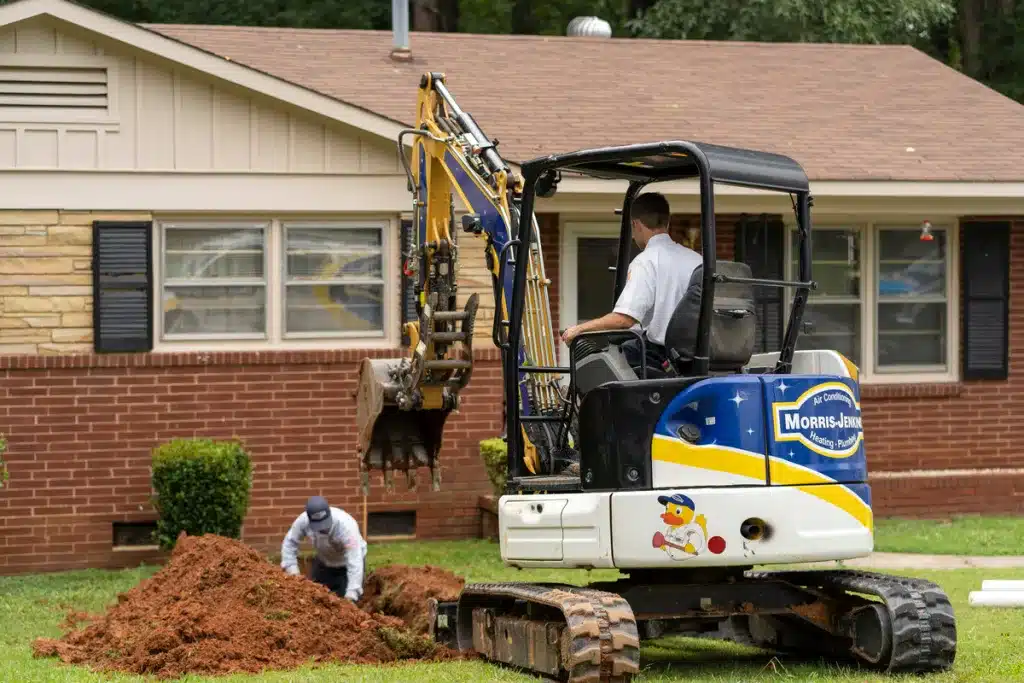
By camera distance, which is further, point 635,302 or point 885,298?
point 885,298

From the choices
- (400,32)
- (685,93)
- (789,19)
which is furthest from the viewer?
(789,19)

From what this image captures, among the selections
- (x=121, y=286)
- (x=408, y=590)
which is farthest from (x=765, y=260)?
(x=121, y=286)

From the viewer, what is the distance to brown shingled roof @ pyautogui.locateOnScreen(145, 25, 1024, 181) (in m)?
17.1

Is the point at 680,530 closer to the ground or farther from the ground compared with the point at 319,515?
farther from the ground

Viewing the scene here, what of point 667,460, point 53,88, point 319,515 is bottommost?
point 319,515

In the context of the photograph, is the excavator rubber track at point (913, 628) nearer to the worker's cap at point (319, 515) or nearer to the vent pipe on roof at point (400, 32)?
the worker's cap at point (319, 515)

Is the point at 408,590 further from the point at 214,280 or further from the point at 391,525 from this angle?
the point at 214,280

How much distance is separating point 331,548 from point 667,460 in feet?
17.7

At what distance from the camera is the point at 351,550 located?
43.7ft

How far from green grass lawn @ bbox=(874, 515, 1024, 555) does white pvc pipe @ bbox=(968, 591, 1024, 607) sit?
10.3 feet

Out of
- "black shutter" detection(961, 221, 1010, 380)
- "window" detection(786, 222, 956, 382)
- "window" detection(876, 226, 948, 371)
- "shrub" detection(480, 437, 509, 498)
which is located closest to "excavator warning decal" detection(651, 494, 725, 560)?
"shrub" detection(480, 437, 509, 498)

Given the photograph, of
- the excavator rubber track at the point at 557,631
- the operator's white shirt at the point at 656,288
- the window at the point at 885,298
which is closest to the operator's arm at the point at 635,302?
the operator's white shirt at the point at 656,288

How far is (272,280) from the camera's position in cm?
1575

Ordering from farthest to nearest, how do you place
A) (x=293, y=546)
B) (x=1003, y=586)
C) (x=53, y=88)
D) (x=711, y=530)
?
(x=53, y=88)
(x=293, y=546)
(x=1003, y=586)
(x=711, y=530)
